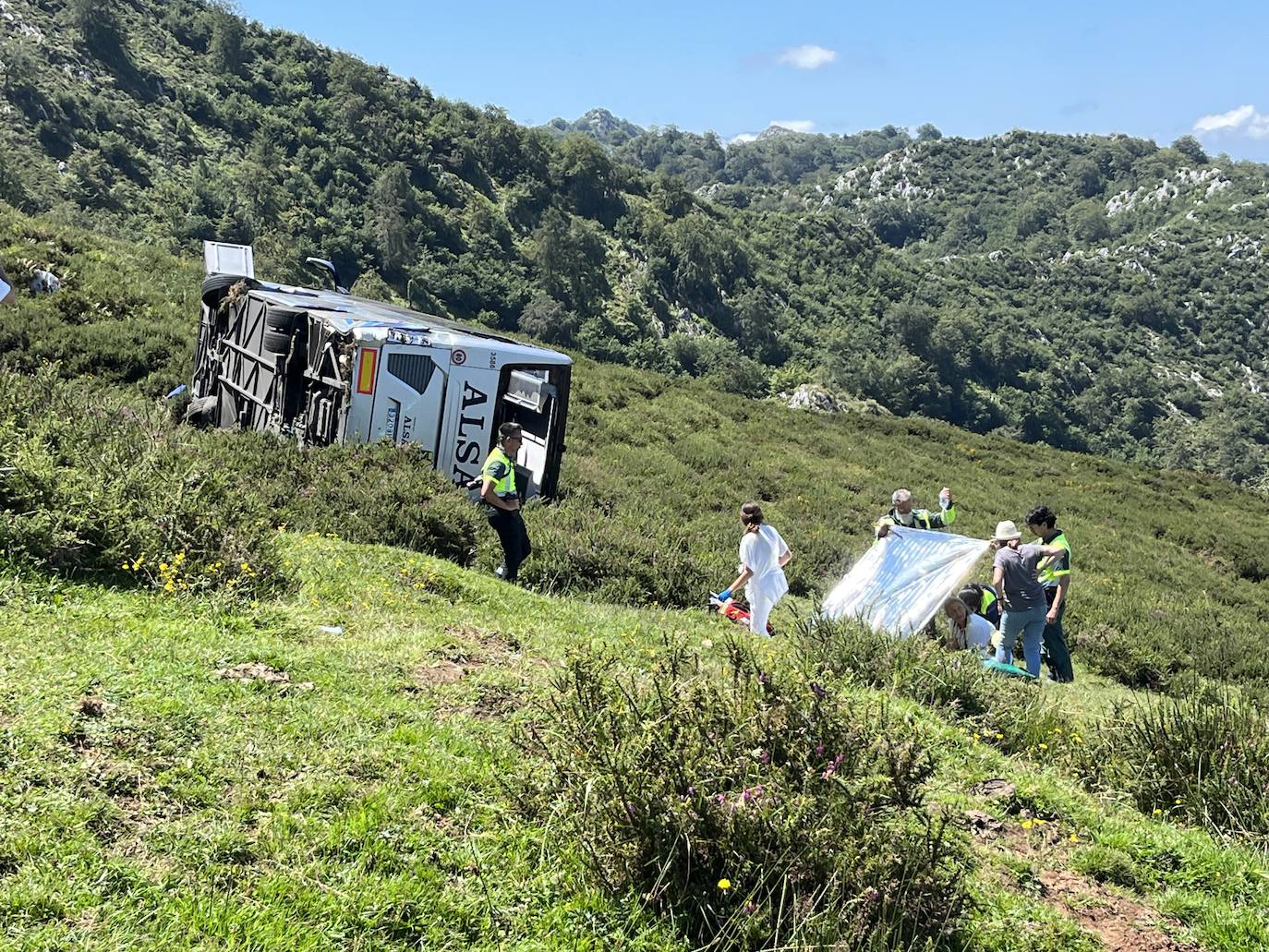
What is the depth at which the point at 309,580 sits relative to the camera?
6762 mm

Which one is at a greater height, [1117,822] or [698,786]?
[698,786]

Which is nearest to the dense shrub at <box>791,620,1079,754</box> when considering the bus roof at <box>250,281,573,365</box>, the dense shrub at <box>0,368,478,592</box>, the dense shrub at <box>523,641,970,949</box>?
the dense shrub at <box>523,641,970,949</box>

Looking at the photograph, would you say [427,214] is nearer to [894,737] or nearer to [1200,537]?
[1200,537]

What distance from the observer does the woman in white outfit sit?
27.6 ft

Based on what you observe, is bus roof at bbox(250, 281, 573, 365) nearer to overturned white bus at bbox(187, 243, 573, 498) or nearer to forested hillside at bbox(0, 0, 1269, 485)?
overturned white bus at bbox(187, 243, 573, 498)

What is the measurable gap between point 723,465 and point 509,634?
51.4 feet

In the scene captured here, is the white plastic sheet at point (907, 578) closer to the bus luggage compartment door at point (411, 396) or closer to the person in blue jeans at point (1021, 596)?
the person in blue jeans at point (1021, 596)

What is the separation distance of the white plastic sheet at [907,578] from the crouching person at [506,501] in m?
3.39

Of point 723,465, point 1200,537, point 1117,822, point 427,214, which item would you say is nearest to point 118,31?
point 427,214

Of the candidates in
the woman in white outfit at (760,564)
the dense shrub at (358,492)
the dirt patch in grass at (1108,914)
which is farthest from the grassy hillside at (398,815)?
the dense shrub at (358,492)

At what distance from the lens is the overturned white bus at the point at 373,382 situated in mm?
11414

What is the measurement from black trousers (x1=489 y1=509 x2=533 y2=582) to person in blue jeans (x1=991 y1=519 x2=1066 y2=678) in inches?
195

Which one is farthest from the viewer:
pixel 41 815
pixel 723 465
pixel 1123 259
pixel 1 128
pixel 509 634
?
pixel 1123 259

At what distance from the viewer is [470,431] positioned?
40.2 ft
